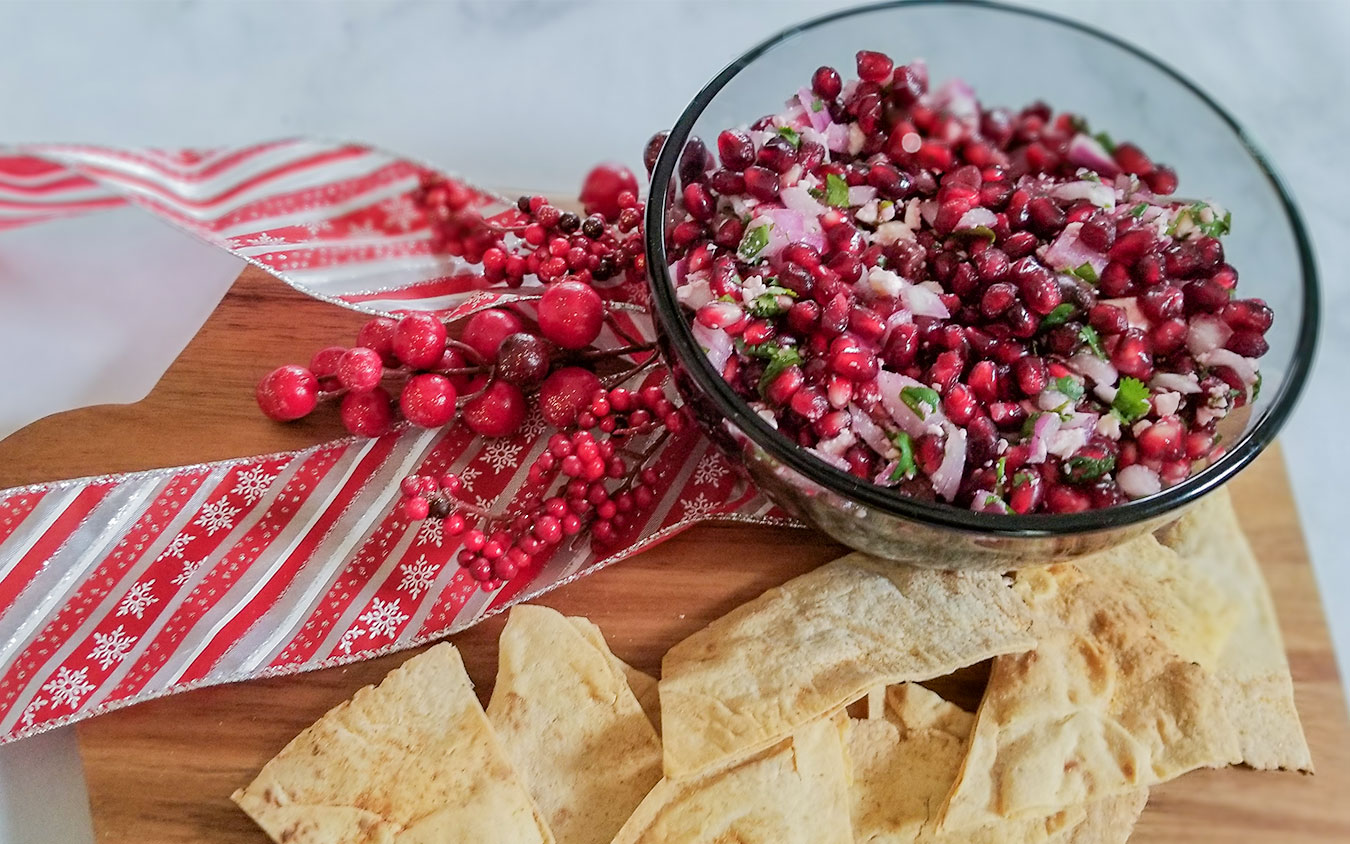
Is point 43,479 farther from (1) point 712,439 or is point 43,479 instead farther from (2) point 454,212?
(1) point 712,439

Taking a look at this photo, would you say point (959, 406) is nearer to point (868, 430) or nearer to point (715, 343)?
point (868, 430)

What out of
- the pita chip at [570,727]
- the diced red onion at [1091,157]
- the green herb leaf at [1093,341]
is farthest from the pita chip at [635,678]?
the diced red onion at [1091,157]

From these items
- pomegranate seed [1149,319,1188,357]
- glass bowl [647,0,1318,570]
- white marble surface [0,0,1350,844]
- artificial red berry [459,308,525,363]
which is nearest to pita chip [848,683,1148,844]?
glass bowl [647,0,1318,570]

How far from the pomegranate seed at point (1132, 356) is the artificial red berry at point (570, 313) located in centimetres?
74

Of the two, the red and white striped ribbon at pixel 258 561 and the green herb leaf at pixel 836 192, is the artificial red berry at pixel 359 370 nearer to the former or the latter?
the red and white striped ribbon at pixel 258 561

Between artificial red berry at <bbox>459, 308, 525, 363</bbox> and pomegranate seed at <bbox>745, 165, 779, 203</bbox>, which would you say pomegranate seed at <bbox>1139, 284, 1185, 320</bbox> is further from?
artificial red berry at <bbox>459, 308, 525, 363</bbox>

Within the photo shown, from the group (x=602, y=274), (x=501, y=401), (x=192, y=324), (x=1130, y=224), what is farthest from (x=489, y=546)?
(x=1130, y=224)

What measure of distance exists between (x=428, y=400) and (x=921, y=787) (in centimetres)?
88

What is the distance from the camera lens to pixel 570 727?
1.42 m

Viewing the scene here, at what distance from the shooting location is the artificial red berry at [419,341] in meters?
1.61

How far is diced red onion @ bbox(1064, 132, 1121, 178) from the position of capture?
1730 mm

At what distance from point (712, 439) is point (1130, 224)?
65 cm

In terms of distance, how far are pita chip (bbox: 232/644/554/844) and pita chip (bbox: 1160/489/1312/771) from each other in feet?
3.26

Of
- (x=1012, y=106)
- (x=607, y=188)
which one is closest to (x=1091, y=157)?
(x=1012, y=106)
